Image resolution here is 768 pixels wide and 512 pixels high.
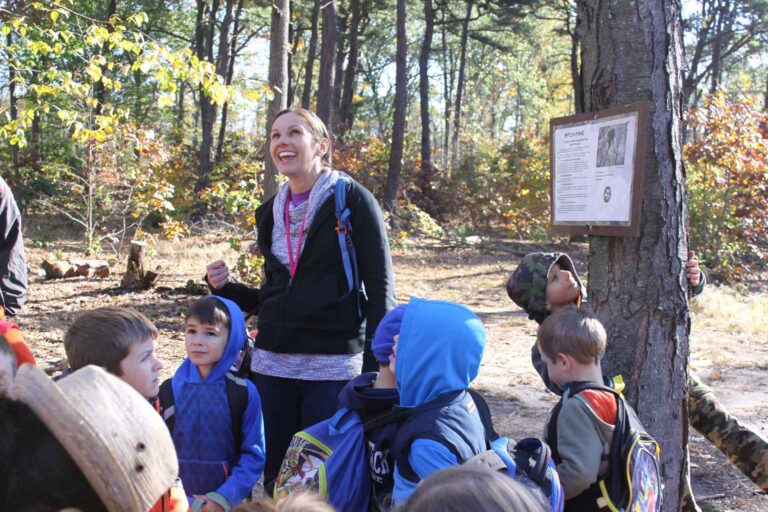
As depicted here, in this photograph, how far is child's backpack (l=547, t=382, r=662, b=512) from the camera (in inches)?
94.3

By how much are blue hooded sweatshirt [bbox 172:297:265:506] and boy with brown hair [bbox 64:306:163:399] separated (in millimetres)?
357

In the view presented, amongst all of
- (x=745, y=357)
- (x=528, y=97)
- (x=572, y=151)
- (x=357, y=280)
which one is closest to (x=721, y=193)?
(x=745, y=357)

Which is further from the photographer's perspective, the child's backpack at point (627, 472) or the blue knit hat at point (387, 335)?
the child's backpack at point (627, 472)

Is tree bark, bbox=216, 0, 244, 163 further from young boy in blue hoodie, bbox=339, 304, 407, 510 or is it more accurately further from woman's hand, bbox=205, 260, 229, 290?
young boy in blue hoodie, bbox=339, 304, 407, 510

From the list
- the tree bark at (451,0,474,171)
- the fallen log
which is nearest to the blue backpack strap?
the fallen log

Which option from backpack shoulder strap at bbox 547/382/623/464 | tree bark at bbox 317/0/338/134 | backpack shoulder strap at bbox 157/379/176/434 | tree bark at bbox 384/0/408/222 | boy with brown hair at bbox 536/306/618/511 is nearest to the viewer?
boy with brown hair at bbox 536/306/618/511

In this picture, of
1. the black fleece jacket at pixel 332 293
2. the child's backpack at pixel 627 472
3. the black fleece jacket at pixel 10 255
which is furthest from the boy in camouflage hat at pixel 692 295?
the black fleece jacket at pixel 10 255

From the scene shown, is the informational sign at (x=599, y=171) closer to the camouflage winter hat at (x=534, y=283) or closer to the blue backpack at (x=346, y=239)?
the camouflage winter hat at (x=534, y=283)

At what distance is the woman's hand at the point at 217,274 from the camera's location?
3111 millimetres

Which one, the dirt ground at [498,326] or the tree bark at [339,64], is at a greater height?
the tree bark at [339,64]

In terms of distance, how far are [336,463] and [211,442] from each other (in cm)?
85

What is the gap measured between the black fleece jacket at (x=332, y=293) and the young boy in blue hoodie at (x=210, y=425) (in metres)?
0.26

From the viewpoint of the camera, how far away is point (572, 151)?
10.5ft

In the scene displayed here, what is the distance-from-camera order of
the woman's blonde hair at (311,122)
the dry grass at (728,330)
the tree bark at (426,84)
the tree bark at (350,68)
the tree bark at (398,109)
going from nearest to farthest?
the woman's blonde hair at (311,122), the dry grass at (728,330), the tree bark at (398,109), the tree bark at (426,84), the tree bark at (350,68)
